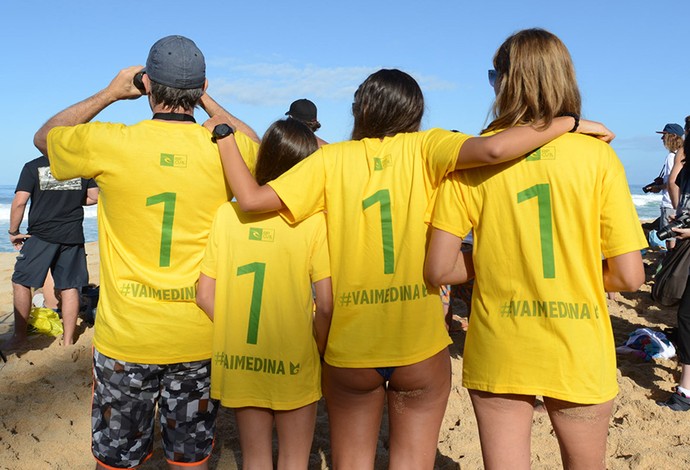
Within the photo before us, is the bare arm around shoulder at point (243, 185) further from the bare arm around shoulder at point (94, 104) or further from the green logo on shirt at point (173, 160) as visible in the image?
the bare arm around shoulder at point (94, 104)

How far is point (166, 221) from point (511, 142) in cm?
129

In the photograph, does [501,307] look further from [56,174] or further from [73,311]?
[73,311]

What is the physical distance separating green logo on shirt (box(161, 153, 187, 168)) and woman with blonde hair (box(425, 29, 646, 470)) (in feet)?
3.21

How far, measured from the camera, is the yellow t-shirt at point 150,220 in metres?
2.31

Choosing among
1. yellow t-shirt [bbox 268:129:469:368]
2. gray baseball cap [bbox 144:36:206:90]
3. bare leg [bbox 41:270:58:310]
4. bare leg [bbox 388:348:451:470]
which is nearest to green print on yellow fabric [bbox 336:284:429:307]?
yellow t-shirt [bbox 268:129:469:368]

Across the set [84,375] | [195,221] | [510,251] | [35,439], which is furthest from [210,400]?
[84,375]

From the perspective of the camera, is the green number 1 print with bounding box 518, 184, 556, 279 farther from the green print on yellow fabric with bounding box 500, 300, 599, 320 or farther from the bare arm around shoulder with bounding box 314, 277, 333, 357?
the bare arm around shoulder with bounding box 314, 277, 333, 357

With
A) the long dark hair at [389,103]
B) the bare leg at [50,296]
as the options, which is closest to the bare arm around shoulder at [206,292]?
the long dark hair at [389,103]

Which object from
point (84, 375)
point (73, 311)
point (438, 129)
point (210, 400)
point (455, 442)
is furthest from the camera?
point (73, 311)

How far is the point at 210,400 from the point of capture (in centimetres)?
248

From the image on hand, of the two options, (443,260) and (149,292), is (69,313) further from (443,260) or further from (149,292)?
(443,260)

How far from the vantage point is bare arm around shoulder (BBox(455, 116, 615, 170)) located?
1980 millimetres

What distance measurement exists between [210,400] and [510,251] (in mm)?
1322

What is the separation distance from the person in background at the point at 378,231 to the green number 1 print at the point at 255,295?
22 centimetres
